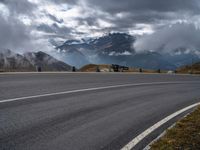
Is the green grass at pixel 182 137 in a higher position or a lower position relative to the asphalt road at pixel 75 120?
lower

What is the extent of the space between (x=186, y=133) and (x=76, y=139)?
273cm

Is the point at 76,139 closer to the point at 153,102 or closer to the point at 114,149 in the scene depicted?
the point at 114,149

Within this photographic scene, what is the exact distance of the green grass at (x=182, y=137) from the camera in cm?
719

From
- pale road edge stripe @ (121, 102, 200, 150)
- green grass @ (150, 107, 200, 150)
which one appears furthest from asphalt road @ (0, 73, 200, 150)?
green grass @ (150, 107, 200, 150)

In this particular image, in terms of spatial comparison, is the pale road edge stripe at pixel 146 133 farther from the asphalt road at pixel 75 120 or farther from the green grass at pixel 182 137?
the green grass at pixel 182 137

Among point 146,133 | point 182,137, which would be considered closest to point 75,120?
point 146,133

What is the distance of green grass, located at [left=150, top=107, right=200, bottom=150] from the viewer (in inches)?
283

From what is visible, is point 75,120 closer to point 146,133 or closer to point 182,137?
point 146,133

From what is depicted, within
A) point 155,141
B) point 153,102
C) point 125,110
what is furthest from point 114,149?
point 153,102

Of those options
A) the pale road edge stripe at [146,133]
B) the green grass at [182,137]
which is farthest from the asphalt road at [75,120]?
the green grass at [182,137]

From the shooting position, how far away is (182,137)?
26.3 ft

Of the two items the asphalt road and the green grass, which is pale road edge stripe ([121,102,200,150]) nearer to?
the asphalt road

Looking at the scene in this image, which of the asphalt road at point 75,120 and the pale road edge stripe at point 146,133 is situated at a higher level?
the asphalt road at point 75,120

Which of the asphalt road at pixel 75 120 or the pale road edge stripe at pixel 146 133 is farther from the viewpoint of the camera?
the pale road edge stripe at pixel 146 133
